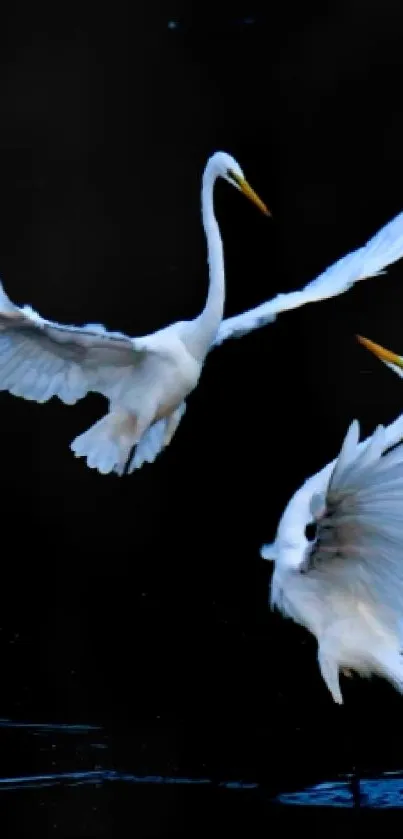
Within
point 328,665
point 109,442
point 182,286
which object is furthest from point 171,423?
point 328,665

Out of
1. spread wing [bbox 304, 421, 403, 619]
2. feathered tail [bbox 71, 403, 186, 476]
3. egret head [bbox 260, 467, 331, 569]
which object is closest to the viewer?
spread wing [bbox 304, 421, 403, 619]

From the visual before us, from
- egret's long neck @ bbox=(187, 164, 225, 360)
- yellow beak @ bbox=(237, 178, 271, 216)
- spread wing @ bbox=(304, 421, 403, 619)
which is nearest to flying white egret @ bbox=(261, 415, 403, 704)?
spread wing @ bbox=(304, 421, 403, 619)

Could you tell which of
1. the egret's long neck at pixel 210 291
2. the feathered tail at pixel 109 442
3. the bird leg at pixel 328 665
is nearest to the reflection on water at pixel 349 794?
the bird leg at pixel 328 665

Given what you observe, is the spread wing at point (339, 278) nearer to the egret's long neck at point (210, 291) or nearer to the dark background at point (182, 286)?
the egret's long neck at point (210, 291)

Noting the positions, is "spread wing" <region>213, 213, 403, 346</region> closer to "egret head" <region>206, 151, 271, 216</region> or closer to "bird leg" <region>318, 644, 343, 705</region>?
"egret head" <region>206, 151, 271, 216</region>

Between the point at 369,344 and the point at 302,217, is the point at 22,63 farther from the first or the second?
the point at 369,344

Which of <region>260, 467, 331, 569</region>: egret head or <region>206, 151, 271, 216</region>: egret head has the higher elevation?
<region>206, 151, 271, 216</region>: egret head

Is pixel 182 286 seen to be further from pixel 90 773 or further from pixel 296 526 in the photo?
pixel 90 773
